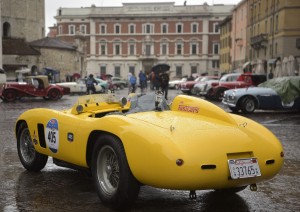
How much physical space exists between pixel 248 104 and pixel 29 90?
42.5 ft

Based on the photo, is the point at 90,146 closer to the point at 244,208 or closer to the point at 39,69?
the point at 244,208

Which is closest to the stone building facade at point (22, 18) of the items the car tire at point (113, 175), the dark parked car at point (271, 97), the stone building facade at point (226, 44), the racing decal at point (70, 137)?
the stone building facade at point (226, 44)

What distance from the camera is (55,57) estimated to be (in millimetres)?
51812

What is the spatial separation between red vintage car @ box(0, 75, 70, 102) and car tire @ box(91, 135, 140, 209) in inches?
770

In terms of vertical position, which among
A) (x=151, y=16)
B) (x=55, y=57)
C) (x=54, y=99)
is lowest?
(x=54, y=99)

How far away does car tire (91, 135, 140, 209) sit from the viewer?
13.7 feet

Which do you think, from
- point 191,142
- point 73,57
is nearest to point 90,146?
point 191,142

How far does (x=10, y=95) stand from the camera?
2308 cm

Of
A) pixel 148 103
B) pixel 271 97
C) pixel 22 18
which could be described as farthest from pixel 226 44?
pixel 148 103

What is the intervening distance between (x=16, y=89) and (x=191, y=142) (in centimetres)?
2057

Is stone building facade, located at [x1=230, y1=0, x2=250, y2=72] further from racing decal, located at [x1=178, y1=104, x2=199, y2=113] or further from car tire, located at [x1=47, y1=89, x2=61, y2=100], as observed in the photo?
racing decal, located at [x1=178, y1=104, x2=199, y2=113]

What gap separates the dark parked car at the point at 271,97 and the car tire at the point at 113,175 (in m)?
11.5

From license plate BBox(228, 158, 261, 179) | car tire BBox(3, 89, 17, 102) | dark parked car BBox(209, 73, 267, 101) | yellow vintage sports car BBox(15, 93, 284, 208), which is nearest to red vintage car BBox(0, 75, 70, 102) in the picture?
car tire BBox(3, 89, 17, 102)

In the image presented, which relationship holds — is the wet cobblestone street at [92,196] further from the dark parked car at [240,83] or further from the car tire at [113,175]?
the dark parked car at [240,83]
